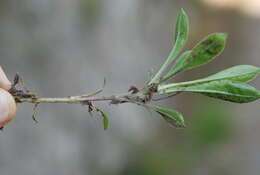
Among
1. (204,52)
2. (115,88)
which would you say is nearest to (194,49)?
(204,52)

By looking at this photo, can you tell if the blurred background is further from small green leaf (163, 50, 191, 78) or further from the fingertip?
small green leaf (163, 50, 191, 78)

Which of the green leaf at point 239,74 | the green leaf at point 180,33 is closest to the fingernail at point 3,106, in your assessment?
the green leaf at point 180,33

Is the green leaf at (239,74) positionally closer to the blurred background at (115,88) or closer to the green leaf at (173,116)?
the green leaf at (173,116)

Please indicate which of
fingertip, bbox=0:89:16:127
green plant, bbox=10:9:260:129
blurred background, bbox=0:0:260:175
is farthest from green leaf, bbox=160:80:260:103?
blurred background, bbox=0:0:260:175

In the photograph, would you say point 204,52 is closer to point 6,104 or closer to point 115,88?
point 6,104

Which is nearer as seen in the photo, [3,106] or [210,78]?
[210,78]

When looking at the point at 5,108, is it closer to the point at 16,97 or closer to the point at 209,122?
the point at 16,97
